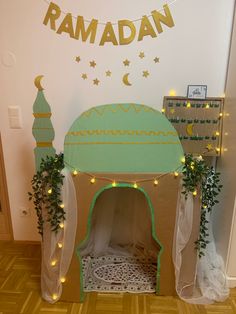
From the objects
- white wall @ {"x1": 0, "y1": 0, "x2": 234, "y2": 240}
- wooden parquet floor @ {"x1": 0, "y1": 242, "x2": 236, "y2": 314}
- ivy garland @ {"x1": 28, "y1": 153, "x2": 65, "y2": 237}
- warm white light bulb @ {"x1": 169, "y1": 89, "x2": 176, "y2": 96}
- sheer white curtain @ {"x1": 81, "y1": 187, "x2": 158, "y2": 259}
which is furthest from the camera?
sheer white curtain @ {"x1": 81, "y1": 187, "x2": 158, "y2": 259}

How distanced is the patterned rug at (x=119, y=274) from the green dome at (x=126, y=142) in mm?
918

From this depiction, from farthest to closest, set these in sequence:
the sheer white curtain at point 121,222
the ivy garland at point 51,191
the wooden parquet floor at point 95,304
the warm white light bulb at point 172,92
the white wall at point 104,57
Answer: the sheer white curtain at point 121,222 < the warm white light bulb at point 172,92 < the white wall at point 104,57 < the wooden parquet floor at point 95,304 < the ivy garland at point 51,191

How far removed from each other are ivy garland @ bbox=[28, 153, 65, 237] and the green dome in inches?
4.0

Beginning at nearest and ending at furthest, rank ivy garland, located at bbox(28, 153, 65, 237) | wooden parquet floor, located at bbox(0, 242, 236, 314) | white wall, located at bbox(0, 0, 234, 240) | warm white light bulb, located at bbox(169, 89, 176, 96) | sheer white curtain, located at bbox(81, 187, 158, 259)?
ivy garland, located at bbox(28, 153, 65, 237), wooden parquet floor, located at bbox(0, 242, 236, 314), white wall, located at bbox(0, 0, 234, 240), warm white light bulb, located at bbox(169, 89, 176, 96), sheer white curtain, located at bbox(81, 187, 158, 259)

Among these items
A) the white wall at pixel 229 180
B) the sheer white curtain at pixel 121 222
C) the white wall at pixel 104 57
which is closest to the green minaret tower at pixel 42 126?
the white wall at pixel 104 57

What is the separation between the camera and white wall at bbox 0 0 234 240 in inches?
70.6

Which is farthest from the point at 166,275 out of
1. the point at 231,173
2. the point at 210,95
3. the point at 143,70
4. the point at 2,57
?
the point at 2,57

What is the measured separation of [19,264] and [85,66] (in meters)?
1.70

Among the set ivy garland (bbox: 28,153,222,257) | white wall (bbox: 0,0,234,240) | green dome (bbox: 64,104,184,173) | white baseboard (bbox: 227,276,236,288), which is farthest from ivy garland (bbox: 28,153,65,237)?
white baseboard (bbox: 227,276,236,288)

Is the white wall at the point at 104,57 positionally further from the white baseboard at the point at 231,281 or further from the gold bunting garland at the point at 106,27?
the white baseboard at the point at 231,281

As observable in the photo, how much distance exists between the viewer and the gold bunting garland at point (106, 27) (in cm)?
180

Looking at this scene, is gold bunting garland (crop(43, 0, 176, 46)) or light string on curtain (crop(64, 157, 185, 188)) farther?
gold bunting garland (crop(43, 0, 176, 46))

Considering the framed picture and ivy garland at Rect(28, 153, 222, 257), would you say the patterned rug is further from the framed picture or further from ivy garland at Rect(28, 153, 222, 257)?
the framed picture

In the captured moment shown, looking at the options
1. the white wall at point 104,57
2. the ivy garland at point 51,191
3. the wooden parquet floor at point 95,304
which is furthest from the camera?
the white wall at point 104,57
